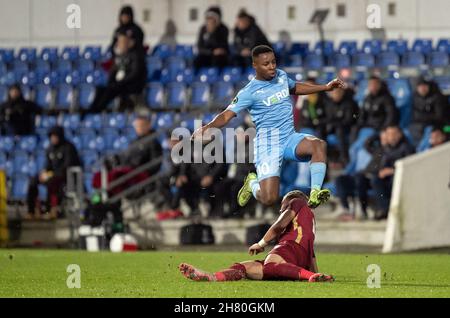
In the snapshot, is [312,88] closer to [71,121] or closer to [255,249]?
[255,249]

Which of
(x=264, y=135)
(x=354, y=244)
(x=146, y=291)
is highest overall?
(x=264, y=135)

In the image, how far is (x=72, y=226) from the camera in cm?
2033

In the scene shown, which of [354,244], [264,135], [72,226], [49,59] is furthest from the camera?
[49,59]

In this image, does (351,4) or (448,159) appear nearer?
(448,159)

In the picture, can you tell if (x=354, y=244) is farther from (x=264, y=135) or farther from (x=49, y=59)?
(x=49, y=59)

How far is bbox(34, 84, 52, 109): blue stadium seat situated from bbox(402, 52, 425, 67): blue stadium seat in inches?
311

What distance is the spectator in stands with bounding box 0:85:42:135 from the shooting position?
80.4 ft

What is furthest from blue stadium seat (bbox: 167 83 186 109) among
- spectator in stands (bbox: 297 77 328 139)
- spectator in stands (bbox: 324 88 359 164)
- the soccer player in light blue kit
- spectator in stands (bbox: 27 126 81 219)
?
the soccer player in light blue kit

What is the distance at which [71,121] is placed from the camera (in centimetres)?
2458

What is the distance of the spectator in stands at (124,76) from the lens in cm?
2417

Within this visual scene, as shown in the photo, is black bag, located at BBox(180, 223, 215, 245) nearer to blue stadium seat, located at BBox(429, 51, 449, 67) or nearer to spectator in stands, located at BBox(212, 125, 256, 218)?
spectator in stands, located at BBox(212, 125, 256, 218)

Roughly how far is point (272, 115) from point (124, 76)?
1250cm
